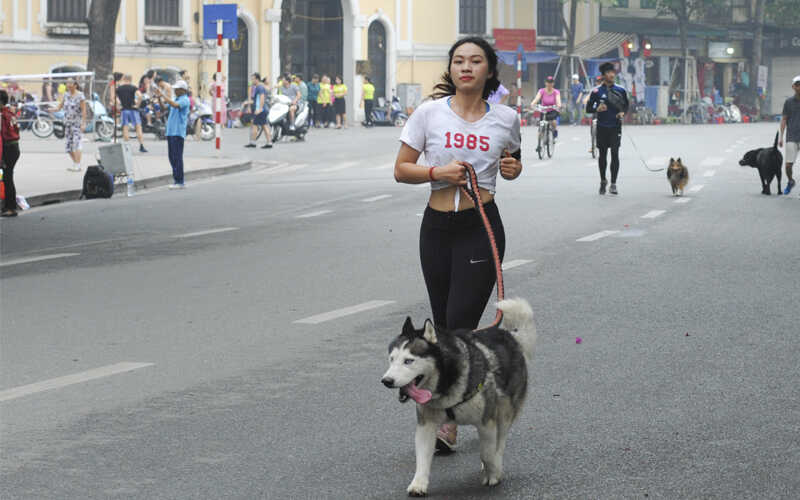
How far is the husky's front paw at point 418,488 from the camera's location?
5414 mm

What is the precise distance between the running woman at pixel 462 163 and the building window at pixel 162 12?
48.0 meters

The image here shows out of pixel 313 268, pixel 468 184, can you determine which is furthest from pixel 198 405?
pixel 313 268

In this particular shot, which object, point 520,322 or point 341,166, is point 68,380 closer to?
point 520,322

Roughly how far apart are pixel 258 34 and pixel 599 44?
19.1 meters

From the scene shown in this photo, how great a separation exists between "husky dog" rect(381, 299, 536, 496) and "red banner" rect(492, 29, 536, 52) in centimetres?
6085

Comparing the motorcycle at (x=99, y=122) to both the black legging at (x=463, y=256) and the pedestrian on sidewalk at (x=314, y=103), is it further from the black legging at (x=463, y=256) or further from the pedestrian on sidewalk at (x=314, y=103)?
the black legging at (x=463, y=256)

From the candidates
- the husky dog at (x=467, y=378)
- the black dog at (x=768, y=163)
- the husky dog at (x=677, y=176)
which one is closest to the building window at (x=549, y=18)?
the black dog at (x=768, y=163)

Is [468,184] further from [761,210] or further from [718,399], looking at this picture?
[761,210]

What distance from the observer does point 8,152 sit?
19297 mm

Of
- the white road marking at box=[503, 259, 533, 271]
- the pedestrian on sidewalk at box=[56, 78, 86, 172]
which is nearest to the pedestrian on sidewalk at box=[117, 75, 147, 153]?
the pedestrian on sidewalk at box=[56, 78, 86, 172]

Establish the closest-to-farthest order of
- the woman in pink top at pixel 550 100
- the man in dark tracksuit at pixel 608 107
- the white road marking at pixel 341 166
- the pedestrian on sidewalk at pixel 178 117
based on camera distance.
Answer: the man in dark tracksuit at pixel 608 107 → the pedestrian on sidewalk at pixel 178 117 → the white road marking at pixel 341 166 → the woman in pink top at pixel 550 100

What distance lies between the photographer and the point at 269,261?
44.7 ft

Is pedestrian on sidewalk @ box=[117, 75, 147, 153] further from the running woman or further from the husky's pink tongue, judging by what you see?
the husky's pink tongue

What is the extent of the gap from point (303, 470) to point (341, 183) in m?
19.3
